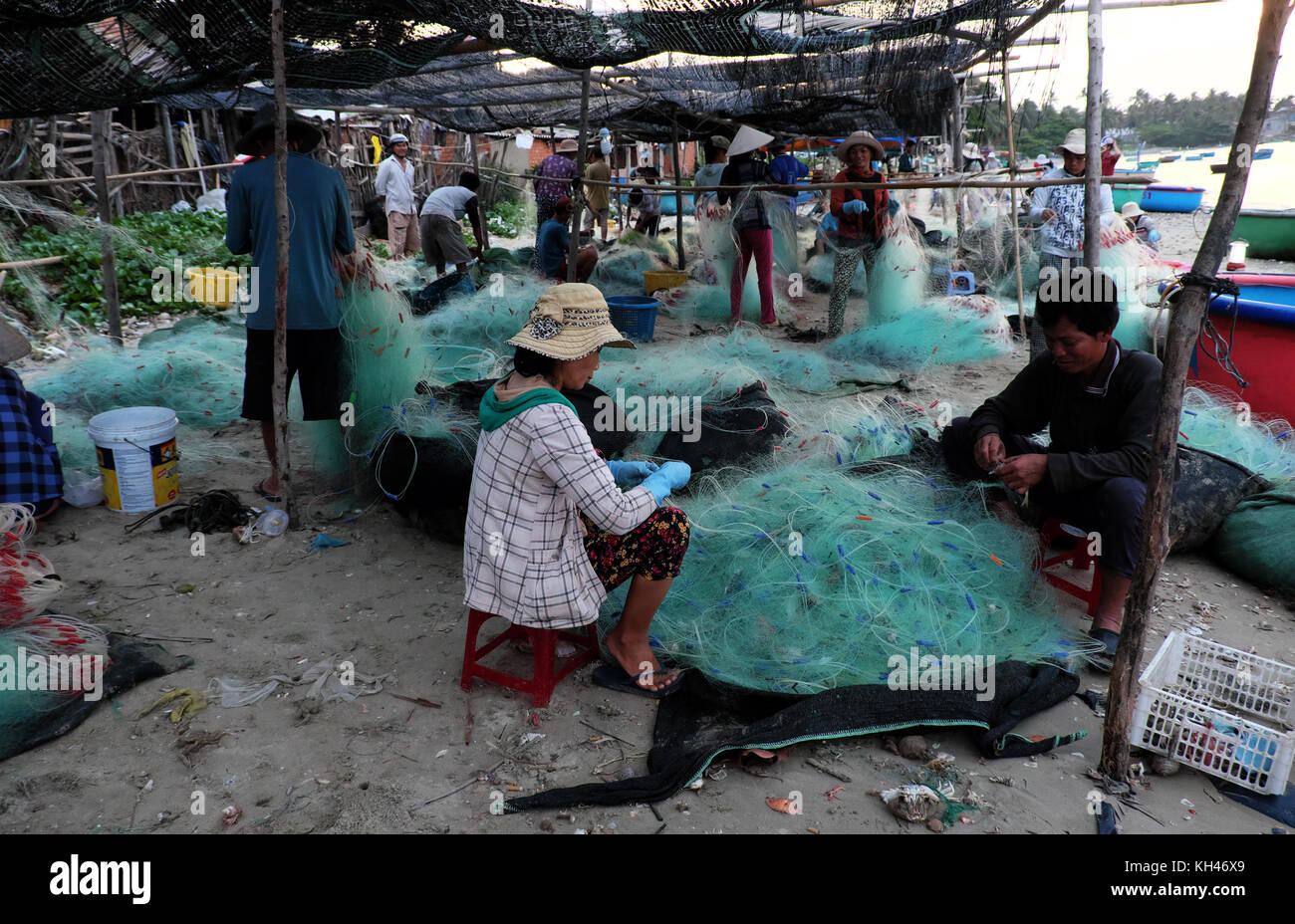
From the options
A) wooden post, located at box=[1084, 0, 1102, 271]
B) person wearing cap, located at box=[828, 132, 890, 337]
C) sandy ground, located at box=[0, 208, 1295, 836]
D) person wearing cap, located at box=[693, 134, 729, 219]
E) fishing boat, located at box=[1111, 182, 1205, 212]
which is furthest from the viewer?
fishing boat, located at box=[1111, 182, 1205, 212]

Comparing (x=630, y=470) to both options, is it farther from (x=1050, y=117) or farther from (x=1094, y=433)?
(x=1050, y=117)

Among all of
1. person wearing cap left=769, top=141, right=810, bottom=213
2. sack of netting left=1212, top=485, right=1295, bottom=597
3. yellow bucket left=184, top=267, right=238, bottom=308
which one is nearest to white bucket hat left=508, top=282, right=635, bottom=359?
sack of netting left=1212, top=485, right=1295, bottom=597

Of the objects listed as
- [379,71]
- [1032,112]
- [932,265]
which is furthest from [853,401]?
[932,265]

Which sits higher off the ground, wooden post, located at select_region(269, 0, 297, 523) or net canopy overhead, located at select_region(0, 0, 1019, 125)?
net canopy overhead, located at select_region(0, 0, 1019, 125)

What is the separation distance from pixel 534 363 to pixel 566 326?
0.16 m

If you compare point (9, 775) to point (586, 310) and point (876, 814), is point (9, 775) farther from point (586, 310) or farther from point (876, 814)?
point (876, 814)

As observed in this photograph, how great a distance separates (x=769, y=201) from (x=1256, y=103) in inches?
279

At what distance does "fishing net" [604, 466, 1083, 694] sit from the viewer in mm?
3029

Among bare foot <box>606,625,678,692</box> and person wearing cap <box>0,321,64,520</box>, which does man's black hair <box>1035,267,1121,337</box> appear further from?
person wearing cap <box>0,321,64,520</box>

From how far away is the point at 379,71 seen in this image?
18.6 feet

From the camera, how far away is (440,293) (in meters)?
8.67

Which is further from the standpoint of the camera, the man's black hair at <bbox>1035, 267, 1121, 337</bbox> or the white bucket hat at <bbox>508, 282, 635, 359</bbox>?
the man's black hair at <bbox>1035, 267, 1121, 337</bbox>

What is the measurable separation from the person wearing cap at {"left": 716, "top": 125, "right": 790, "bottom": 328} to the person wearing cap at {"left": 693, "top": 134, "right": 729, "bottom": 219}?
412 millimetres

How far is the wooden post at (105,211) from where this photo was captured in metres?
6.08
